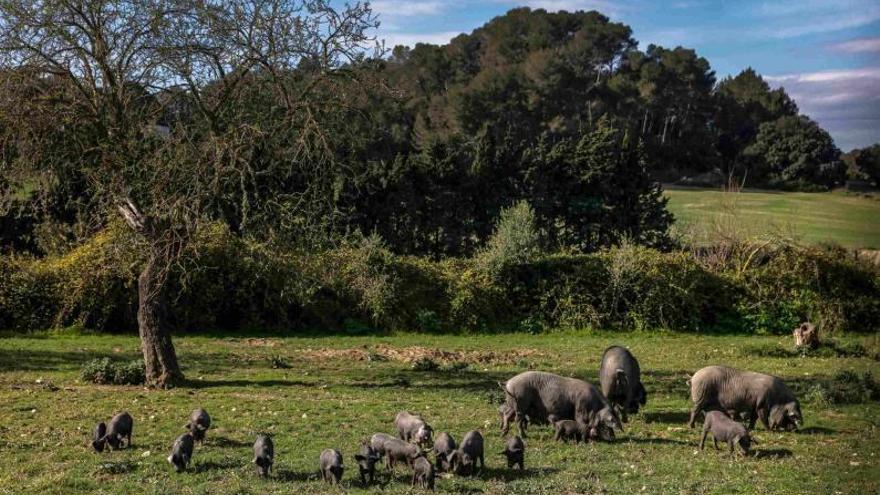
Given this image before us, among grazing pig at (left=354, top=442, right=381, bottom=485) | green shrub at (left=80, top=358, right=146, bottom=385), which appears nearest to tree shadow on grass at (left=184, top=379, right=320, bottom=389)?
green shrub at (left=80, top=358, right=146, bottom=385)

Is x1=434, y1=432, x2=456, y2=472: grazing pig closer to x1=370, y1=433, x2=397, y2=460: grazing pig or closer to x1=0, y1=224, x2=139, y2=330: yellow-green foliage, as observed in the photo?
x1=370, y1=433, x2=397, y2=460: grazing pig

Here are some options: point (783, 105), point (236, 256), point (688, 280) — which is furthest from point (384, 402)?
point (783, 105)

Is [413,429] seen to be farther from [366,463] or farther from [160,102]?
[160,102]

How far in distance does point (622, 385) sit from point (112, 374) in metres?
11.3

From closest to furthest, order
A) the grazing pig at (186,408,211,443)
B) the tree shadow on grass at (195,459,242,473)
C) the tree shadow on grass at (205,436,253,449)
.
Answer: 1. the tree shadow on grass at (195,459,242,473)
2. the grazing pig at (186,408,211,443)
3. the tree shadow on grass at (205,436,253,449)

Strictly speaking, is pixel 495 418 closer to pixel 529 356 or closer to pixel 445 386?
pixel 445 386

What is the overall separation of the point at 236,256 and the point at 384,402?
13.6 metres

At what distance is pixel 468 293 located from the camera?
29.6 meters

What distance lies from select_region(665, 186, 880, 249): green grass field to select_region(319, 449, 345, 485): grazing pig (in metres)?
6.56

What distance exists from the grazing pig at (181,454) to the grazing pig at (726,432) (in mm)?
7669

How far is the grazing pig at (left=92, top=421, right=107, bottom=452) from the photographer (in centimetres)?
1279

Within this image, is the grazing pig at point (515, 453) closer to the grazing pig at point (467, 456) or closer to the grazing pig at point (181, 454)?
the grazing pig at point (467, 456)

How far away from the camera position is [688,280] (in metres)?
30.6

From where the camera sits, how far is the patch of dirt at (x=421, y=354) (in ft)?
77.7
